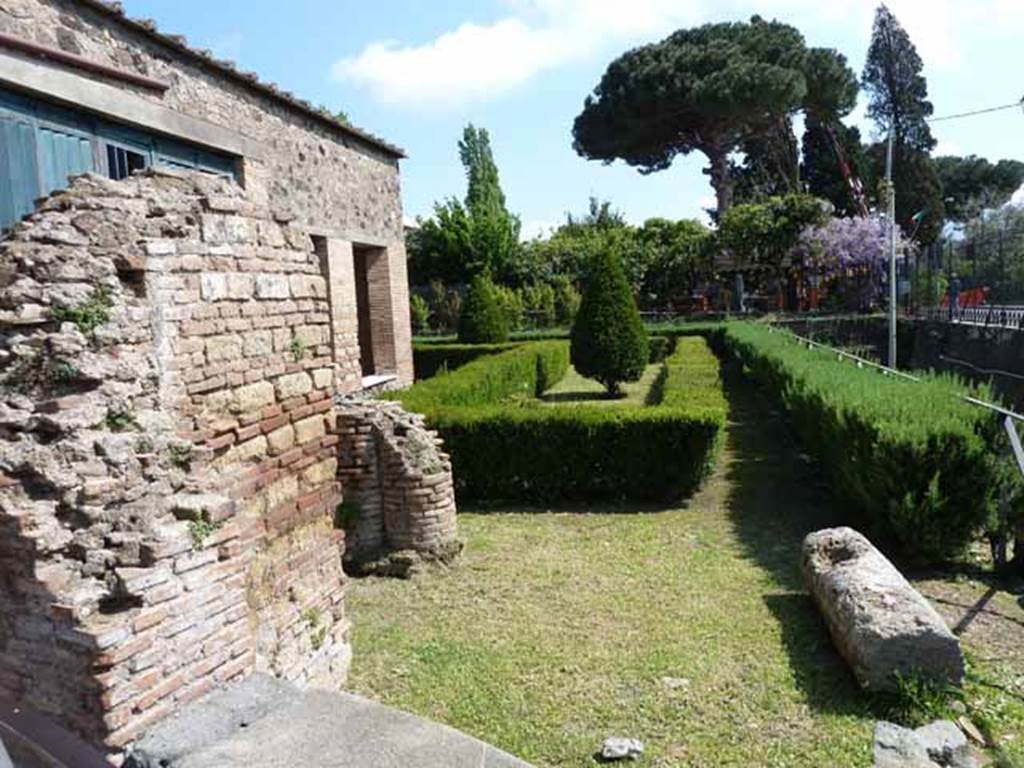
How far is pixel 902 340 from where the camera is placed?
23219 mm

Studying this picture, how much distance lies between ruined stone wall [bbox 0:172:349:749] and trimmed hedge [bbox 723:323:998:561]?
4.77 metres

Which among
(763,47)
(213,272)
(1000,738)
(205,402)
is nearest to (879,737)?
(1000,738)

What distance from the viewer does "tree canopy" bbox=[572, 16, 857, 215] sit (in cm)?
3238

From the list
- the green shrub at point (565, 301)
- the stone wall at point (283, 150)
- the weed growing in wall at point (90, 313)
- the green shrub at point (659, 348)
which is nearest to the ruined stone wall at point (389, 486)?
the stone wall at point (283, 150)

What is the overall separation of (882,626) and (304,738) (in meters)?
3.09

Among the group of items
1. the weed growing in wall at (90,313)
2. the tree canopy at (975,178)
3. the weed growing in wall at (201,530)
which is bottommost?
the weed growing in wall at (201,530)

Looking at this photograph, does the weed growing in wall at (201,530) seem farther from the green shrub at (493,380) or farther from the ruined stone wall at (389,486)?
the green shrub at (493,380)

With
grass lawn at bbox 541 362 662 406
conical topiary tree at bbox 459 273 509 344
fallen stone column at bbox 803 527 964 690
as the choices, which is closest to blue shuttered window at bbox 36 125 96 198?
fallen stone column at bbox 803 527 964 690

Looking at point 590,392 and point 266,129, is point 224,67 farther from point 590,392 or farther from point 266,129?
point 590,392

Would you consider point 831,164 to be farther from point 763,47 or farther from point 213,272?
point 213,272

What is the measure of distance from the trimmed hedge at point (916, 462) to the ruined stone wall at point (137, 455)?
477cm

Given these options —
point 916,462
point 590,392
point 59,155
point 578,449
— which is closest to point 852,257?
point 590,392

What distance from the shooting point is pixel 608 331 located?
52.5ft

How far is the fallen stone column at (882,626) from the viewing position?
414 cm
